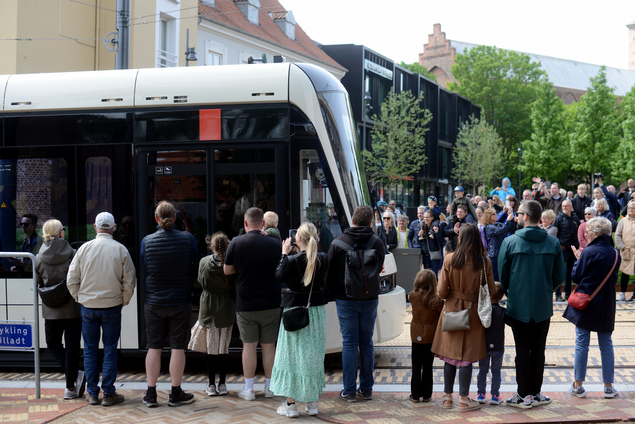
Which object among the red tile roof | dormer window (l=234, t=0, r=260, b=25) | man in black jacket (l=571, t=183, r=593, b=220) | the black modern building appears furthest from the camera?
the black modern building

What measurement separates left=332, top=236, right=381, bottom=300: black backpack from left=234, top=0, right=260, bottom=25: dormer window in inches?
1159

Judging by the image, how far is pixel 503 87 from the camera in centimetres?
6059

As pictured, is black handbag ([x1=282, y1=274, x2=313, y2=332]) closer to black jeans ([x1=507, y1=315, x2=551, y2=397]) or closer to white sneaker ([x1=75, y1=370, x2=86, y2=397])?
black jeans ([x1=507, y1=315, x2=551, y2=397])

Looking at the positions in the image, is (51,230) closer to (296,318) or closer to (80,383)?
(80,383)

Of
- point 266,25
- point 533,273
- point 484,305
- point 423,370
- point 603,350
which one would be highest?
point 266,25

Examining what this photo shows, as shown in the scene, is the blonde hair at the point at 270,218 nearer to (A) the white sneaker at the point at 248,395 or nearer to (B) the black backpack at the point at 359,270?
(B) the black backpack at the point at 359,270

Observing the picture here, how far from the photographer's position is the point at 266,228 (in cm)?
654

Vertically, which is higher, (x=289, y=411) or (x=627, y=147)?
(x=627, y=147)

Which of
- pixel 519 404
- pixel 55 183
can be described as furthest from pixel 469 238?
pixel 55 183

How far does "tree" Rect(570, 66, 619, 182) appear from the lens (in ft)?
156

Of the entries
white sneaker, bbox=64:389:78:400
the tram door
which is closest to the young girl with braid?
the tram door

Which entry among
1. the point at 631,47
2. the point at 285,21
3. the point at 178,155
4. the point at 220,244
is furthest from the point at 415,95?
the point at 631,47

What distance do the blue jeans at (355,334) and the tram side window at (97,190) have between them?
2836 millimetres

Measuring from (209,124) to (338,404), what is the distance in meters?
3.16
